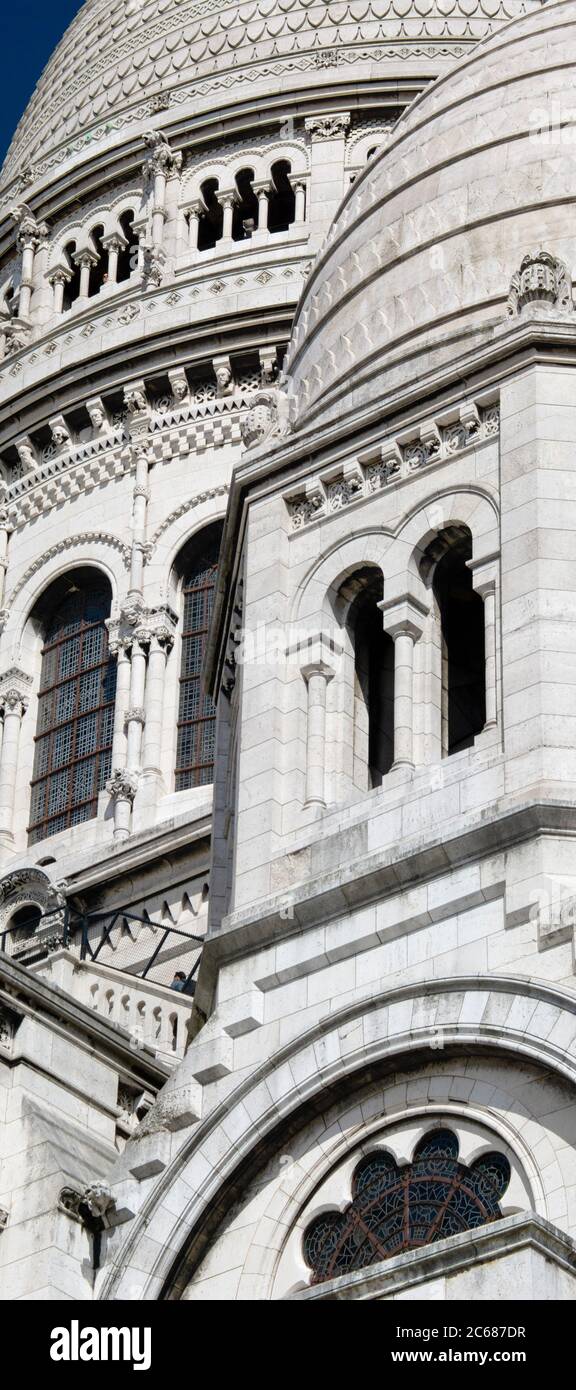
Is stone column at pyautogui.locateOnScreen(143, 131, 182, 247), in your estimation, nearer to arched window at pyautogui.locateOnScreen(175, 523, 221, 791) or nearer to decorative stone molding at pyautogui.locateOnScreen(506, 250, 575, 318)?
arched window at pyautogui.locateOnScreen(175, 523, 221, 791)

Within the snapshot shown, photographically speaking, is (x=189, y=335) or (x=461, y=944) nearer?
(x=461, y=944)

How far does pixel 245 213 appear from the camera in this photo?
196 feet

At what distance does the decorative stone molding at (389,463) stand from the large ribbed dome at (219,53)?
26750mm

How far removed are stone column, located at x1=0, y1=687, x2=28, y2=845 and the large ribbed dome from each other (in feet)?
40.2

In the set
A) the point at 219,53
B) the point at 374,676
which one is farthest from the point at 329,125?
the point at 374,676

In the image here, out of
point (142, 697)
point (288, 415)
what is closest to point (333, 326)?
point (288, 415)

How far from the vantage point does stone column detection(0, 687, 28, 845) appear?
53.1m

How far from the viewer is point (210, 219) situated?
197 ft

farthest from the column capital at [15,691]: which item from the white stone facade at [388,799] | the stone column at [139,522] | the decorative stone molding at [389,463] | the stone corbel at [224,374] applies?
the decorative stone molding at [389,463]

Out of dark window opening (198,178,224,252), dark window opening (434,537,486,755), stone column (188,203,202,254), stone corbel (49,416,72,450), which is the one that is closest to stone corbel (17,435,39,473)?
stone corbel (49,416,72,450)

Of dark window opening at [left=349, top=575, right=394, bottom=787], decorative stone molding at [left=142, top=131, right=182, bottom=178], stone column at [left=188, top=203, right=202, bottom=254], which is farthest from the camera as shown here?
decorative stone molding at [left=142, top=131, right=182, bottom=178]

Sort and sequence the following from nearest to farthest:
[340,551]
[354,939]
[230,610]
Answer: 1. [354,939]
2. [340,551]
3. [230,610]

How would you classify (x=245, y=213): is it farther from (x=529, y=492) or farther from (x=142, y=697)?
(x=529, y=492)

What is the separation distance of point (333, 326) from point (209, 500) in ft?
58.0
